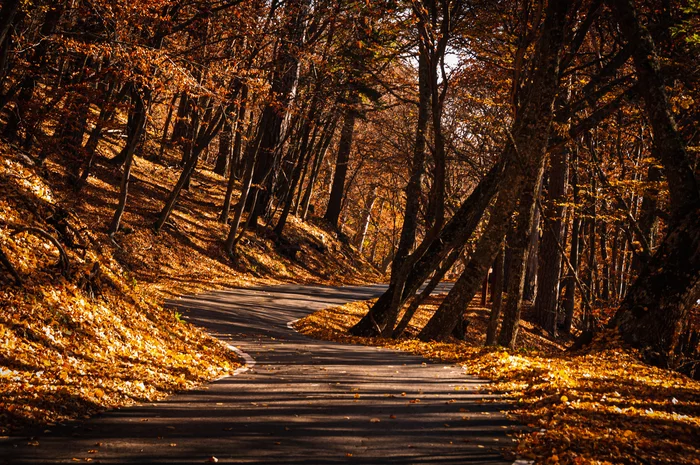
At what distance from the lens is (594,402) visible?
7.20 meters

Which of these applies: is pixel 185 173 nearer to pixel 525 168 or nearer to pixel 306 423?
pixel 525 168

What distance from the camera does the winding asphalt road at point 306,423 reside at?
5410 mm

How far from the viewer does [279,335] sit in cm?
1486

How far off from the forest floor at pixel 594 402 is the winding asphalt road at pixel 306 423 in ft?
1.45

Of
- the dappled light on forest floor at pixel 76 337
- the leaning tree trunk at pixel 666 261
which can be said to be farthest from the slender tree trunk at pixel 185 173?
the leaning tree trunk at pixel 666 261

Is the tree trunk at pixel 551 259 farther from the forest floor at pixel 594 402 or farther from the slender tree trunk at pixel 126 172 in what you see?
the slender tree trunk at pixel 126 172

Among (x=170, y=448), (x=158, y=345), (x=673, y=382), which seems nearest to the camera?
(x=170, y=448)

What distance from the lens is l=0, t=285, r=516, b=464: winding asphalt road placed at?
17.7ft

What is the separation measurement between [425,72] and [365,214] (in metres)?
34.5

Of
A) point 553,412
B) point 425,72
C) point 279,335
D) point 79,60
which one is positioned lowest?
point 279,335

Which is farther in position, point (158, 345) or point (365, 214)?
point (365, 214)

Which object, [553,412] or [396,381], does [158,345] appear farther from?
[553,412]

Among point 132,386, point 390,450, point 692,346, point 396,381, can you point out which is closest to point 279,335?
point 396,381

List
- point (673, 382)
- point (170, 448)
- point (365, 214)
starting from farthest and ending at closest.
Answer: point (365, 214) < point (673, 382) < point (170, 448)
